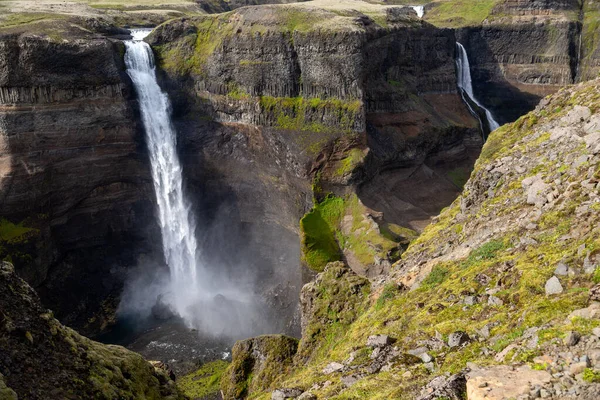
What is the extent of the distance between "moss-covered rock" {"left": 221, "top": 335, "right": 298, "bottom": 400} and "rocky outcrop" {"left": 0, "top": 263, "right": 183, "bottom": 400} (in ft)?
20.4

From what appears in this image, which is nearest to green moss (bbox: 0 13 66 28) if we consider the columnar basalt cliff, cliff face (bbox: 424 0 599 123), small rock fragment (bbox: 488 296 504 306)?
the columnar basalt cliff

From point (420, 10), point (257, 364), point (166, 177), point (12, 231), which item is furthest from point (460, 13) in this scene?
point (257, 364)

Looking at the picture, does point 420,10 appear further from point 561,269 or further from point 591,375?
point 591,375

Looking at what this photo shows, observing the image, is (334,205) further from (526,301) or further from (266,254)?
(526,301)

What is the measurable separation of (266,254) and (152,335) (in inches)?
484

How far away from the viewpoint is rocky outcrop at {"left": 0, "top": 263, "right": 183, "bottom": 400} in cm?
1236

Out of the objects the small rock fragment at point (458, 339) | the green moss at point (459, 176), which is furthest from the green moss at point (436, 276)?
the green moss at point (459, 176)

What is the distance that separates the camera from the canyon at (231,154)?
41.8m

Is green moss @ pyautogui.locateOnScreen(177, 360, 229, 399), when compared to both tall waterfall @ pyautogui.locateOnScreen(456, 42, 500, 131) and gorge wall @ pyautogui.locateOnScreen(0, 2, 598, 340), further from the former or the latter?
tall waterfall @ pyautogui.locateOnScreen(456, 42, 500, 131)

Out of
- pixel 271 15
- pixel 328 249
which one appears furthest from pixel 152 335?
pixel 271 15

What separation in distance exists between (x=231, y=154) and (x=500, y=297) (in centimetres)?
3949

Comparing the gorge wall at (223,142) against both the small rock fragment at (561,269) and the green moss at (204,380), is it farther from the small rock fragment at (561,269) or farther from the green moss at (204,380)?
the small rock fragment at (561,269)

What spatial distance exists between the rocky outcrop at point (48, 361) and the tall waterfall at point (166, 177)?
32783mm

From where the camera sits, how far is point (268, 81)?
4750cm
